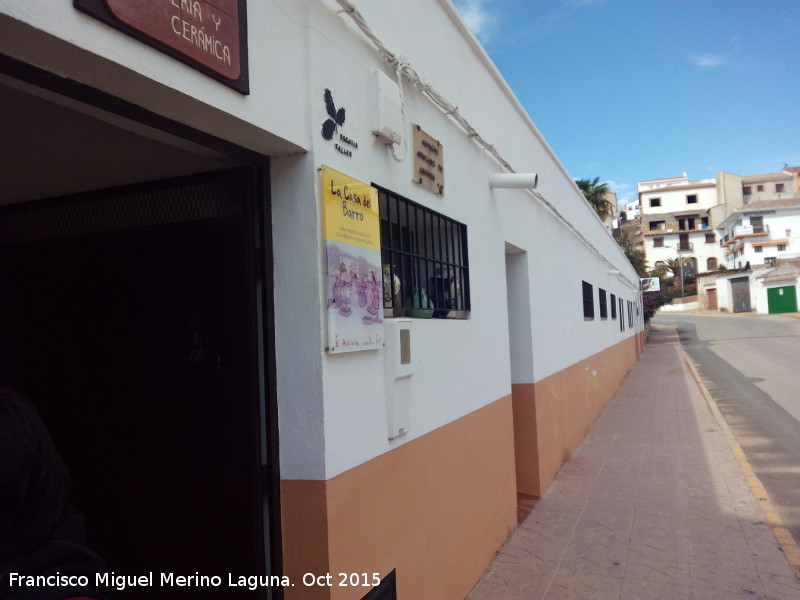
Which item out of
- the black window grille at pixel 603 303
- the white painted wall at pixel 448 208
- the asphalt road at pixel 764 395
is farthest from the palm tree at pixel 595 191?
the white painted wall at pixel 448 208

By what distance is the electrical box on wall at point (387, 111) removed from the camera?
134 inches

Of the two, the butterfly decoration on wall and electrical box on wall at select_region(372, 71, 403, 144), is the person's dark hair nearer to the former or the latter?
the butterfly decoration on wall

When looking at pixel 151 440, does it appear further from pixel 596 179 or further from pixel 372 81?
pixel 596 179

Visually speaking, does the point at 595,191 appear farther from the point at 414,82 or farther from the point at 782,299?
the point at 414,82

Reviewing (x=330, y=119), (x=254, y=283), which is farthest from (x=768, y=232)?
(x=254, y=283)

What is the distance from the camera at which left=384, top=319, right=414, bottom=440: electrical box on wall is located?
3340 mm

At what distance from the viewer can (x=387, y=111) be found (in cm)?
346

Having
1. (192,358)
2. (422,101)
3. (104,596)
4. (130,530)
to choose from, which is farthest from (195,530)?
(422,101)

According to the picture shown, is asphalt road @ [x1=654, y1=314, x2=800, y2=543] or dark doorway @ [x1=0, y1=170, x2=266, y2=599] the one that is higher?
dark doorway @ [x1=0, y1=170, x2=266, y2=599]

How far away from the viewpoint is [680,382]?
17.7 metres

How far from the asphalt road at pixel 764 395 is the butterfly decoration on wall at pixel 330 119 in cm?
543

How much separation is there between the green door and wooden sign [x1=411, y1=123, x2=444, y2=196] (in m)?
51.3

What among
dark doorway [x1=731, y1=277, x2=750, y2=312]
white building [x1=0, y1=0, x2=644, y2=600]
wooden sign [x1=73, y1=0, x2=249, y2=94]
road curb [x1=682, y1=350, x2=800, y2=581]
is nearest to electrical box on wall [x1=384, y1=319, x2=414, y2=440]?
white building [x1=0, y1=0, x2=644, y2=600]

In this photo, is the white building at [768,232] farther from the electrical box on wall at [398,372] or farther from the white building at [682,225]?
the electrical box on wall at [398,372]
